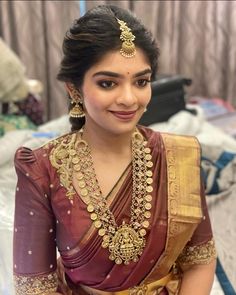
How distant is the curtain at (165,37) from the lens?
266 centimetres

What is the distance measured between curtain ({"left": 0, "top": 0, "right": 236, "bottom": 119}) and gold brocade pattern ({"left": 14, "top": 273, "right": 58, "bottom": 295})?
1848 millimetres

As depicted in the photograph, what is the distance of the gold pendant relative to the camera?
38.9 inches

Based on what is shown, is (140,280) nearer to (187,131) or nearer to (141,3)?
(187,131)

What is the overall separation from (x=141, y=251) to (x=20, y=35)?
6.40ft

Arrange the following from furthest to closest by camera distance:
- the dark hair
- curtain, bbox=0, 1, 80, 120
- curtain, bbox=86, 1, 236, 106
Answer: curtain, bbox=86, 1, 236, 106
curtain, bbox=0, 1, 80, 120
the dark hair

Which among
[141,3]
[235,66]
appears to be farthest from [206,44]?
[141,3]

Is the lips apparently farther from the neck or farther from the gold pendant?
the gold pendant

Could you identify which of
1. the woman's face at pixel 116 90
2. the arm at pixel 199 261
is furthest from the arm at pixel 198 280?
the woman's face at pixel 116 90

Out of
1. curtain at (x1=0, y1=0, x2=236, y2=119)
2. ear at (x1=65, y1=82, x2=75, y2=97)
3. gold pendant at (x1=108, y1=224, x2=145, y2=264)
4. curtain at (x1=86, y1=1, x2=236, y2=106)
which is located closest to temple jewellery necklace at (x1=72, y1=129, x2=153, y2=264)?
gold pendant at (x1=108, y1=224, x2=145, y2=264)

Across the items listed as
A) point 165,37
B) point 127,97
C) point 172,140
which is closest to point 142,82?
point 127,97

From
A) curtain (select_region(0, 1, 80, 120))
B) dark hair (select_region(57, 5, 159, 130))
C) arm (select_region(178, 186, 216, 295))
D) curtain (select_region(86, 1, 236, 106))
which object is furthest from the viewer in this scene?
curtain (select_region(86, 1, 236, 106))

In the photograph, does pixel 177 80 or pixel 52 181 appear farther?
pixel 177 80

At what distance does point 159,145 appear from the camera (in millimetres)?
1092

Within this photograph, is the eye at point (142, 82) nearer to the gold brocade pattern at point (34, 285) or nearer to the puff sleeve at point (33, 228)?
the puff sleeve at point (33, 228)
